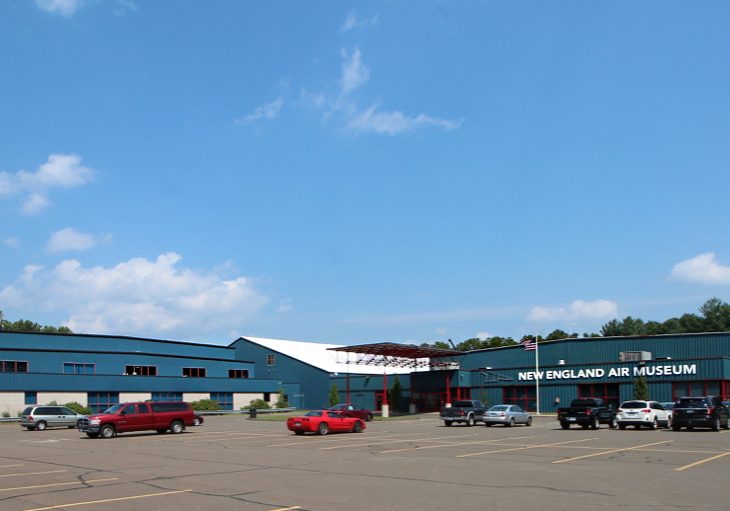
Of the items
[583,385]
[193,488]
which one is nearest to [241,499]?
[193,488]

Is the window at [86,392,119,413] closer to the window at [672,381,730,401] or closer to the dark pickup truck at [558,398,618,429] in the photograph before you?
the dark pickup truck at [558,398,618,429]

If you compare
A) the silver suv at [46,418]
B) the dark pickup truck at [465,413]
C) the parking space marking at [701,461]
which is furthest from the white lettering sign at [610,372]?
the parking space marking at [701,461]

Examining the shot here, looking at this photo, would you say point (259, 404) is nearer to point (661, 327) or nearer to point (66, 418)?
point (66, 418)

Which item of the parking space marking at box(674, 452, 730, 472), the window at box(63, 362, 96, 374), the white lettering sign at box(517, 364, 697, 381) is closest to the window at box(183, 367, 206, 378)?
the window at box(63, 362, 96, 374)

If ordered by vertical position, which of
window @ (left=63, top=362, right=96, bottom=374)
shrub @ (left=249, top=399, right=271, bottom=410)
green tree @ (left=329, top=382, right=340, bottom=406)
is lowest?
shrub @ (left=249, top=399, right=271, bottom=410)

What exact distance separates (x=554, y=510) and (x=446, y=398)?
207 feet

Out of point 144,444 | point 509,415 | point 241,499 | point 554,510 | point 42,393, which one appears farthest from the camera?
point 42,393

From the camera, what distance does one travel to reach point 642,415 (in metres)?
39.4

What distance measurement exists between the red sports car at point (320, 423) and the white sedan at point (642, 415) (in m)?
14.7

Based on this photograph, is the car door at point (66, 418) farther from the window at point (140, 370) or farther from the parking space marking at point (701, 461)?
the parking space marking at point (701, 461)

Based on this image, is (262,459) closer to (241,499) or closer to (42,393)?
(241,499)

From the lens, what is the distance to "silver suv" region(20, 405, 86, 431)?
47281 millimetres

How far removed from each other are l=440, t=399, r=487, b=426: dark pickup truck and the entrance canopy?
18981mm

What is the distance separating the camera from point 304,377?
8956 cm
